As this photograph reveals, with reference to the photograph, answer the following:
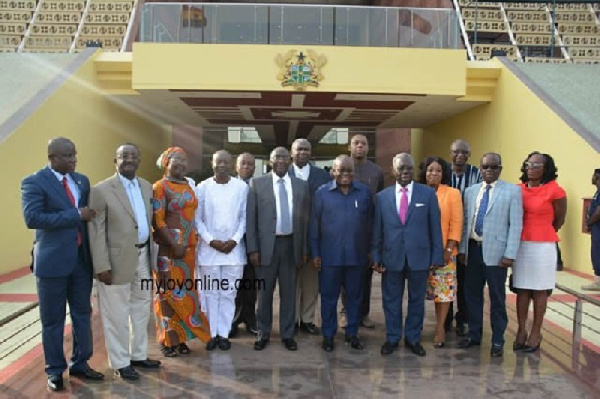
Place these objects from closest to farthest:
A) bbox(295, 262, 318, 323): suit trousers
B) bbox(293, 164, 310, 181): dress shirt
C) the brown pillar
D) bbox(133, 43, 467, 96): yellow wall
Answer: bbox(293, 164, 310, 181): dress shirt, bbox(295, 262, 318, 323): suit trousers, bbox(133, 43, 467, 96): yellow wall, the brown pillar

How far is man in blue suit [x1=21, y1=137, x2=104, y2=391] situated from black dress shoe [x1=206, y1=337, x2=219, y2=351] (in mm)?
979

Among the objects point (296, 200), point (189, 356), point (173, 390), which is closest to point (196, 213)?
point (296, 200)

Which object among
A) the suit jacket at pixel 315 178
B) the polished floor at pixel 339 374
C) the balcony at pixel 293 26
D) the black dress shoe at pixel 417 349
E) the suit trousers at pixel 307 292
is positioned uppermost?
the balcony at pixel 293 26

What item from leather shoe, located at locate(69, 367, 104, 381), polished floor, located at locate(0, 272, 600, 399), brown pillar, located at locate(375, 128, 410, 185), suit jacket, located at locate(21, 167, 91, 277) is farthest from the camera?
brown pillar, located at locate(375, 128, 410, 185)

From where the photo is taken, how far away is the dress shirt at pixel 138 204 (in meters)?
3.99

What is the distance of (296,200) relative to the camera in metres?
4.70

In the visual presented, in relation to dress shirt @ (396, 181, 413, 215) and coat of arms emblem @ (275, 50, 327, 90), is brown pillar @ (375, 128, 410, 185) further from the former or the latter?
dress shirt @ (396, 181, 413, 215)

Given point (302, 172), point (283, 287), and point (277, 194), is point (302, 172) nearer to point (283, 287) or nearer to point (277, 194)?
point (277, 194)

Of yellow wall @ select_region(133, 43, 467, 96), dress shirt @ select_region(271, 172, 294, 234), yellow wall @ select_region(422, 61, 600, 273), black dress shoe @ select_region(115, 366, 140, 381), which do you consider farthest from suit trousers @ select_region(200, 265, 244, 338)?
yellow wall @ select_region(133, 43, 467, 96)

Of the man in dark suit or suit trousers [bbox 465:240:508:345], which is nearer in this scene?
suit trousers [bbox 465:240:508:345]

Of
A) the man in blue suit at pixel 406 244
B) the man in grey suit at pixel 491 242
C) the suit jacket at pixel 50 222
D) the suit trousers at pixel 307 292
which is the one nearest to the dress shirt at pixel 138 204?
the suit jacket at pixel 50 222

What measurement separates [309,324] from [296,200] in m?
1.27

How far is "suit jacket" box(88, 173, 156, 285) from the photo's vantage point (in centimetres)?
376

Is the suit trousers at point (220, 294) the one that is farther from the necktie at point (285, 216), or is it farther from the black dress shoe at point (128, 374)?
the black dress shoe at point (128, 374)
